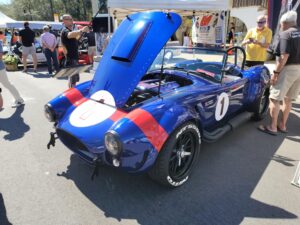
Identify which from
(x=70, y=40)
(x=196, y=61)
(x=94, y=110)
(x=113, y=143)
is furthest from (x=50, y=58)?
(x=113, y=143)

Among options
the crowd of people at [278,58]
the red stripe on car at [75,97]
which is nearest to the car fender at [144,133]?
the red stripe on car at [75,97]

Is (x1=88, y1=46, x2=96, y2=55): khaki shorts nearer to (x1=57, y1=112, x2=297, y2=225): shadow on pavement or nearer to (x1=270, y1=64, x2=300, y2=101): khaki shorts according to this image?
(x1=57, y1=112, x2=297, y2=225): shadow on pavement

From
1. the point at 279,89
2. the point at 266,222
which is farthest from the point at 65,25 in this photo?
the point at 266,222

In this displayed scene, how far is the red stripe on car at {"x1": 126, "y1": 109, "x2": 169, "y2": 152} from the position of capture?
216cm

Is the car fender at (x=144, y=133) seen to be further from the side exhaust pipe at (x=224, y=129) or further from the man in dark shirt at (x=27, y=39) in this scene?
the man in dark shirt at (x=27, y=39)

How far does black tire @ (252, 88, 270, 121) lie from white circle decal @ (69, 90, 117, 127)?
2.62 meters

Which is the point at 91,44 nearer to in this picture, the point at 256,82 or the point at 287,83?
the point at 256,82

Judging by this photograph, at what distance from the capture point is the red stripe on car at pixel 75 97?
2.91 m

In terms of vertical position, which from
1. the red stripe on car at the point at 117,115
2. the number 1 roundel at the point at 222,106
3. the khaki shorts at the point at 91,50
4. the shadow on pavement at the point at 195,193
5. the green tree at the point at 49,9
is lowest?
the shadow on pavement at the point at 195,193

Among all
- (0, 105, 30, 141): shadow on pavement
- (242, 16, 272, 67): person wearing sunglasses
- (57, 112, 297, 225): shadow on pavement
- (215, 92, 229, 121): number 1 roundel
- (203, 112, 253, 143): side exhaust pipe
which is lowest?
(57, 112, 297, 225): shadow on pavement

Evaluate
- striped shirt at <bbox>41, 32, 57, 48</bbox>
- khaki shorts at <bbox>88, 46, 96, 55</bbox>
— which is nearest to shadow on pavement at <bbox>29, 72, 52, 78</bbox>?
striped shirt at <bbox>41, 32, 57, 48</bbox>

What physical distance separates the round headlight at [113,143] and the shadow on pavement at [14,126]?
2288 mm

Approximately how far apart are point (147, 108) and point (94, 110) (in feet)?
2.01

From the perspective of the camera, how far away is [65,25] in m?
4.62
